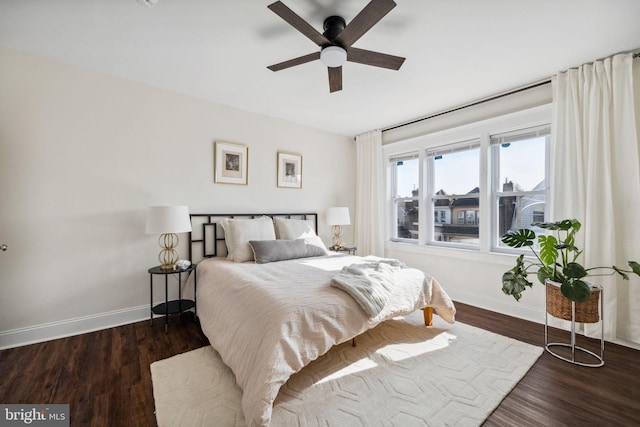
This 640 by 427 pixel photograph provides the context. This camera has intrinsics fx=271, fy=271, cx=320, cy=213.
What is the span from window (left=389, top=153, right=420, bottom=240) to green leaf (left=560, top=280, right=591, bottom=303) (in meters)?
2.24

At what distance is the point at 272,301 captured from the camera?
180cm

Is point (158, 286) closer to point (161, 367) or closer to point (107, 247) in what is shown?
point (107, 247)

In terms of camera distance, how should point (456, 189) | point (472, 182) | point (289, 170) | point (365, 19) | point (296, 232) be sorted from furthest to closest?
point (289, 170), point (456, 189), point (472, 182), point (296, 232), point (365, 19)

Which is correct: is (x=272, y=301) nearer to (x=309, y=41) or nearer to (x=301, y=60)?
(x=301, y=60)

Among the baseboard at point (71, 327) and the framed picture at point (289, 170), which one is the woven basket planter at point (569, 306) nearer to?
the framed picture at point (289, 170)

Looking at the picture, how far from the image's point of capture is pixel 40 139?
248cm

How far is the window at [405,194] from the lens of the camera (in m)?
4.36

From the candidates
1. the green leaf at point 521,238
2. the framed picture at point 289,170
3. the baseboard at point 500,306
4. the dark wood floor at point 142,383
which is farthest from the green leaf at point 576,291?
the framed picture at point 289,170

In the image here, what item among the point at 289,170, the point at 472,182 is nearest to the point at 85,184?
the point at 289,170

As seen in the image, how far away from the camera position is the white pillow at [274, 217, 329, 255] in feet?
11.4

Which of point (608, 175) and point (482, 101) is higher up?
point (482, 101)

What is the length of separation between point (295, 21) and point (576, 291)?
2.79 m

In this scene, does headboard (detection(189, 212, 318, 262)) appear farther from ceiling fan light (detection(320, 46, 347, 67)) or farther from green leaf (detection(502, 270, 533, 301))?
green leaf (detection(502, 270, 533, 301))

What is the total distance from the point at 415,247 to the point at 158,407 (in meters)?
3.57
